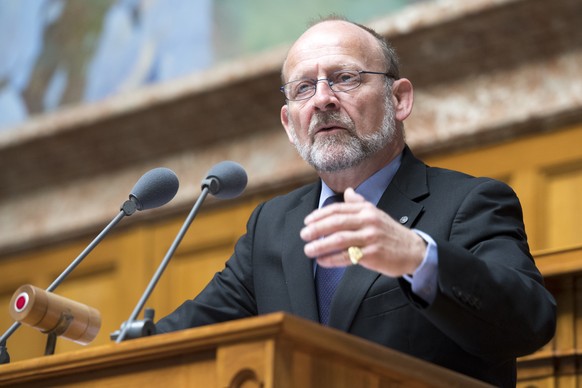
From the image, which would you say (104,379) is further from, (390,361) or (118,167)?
(118,167)

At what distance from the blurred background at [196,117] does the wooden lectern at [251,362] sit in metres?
2.38

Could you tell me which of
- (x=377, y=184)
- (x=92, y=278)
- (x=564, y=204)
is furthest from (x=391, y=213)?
(x=92, y=278)

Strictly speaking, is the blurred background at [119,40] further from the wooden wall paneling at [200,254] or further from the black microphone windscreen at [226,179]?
the black microphone windscreen at [226,179]

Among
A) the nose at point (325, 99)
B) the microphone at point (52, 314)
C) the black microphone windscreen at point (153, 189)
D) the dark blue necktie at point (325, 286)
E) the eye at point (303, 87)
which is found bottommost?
the microphone at point (52, 314)

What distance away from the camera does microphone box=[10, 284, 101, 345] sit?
2598mm

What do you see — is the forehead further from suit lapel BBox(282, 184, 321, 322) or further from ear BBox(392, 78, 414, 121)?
suit lapel BBox(282, 184, 321, 322)

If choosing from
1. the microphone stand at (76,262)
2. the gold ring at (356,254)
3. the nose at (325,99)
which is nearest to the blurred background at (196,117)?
the nose at (325,99)

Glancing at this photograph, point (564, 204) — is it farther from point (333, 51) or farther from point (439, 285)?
point (439, 285)

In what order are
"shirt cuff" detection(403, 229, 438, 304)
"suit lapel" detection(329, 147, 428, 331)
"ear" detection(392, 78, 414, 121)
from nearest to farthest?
"shirt cuff" detection(403, 229, 438, 304) < "suit lapel" detection(329, 147, 428, 331) < "ear" detection(392, 78, 414, 121)

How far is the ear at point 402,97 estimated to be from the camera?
3.31m

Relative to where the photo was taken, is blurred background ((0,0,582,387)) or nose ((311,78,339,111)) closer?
nose ((311,78,339,111))

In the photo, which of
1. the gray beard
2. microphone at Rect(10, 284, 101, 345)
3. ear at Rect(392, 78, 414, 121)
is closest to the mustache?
the gray beard

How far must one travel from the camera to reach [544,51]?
502 cm

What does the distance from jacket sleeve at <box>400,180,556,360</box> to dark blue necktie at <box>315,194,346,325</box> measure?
37 centimetres
